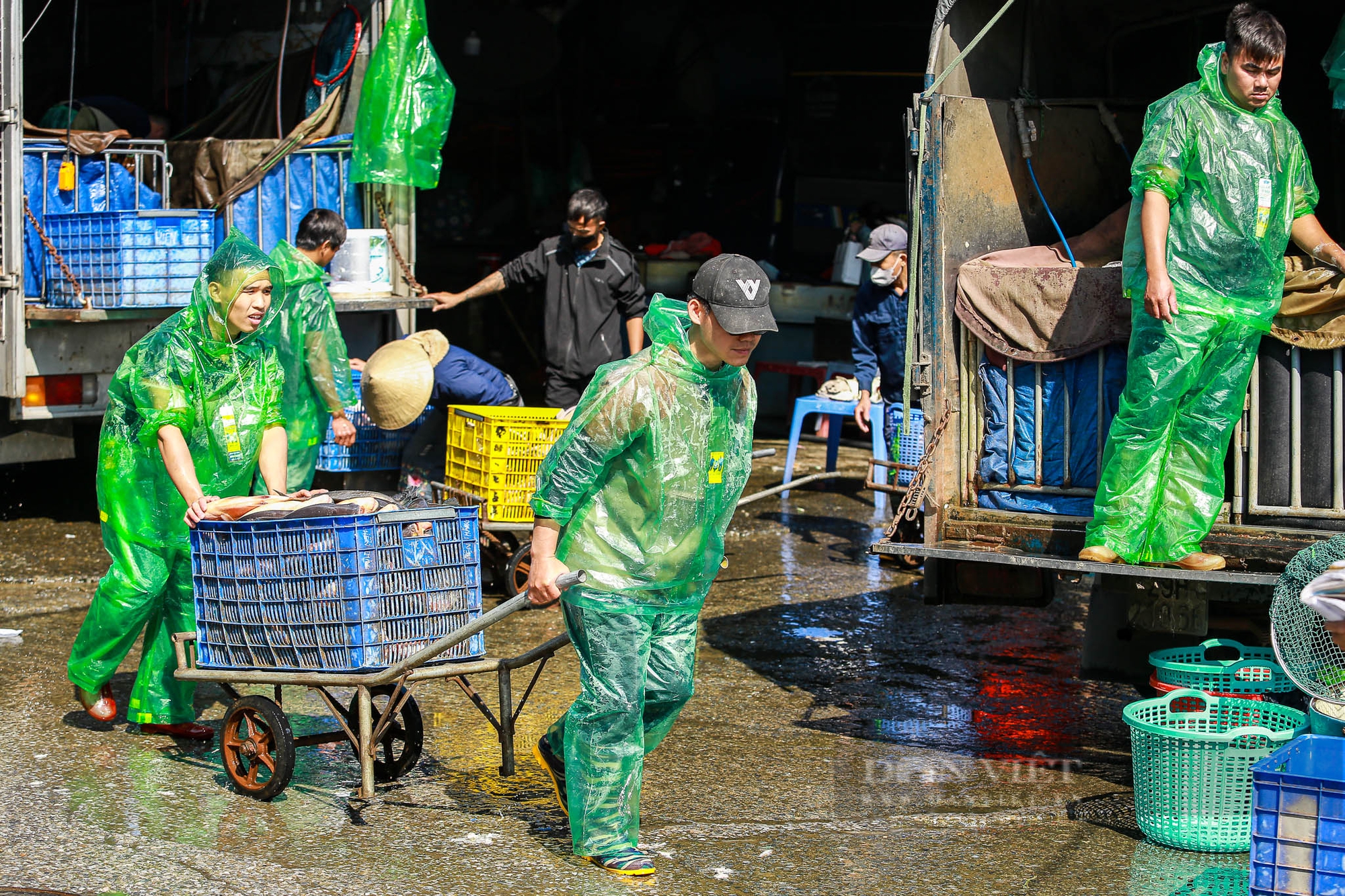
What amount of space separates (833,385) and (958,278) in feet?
14.7

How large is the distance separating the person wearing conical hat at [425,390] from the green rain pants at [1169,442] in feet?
11.8

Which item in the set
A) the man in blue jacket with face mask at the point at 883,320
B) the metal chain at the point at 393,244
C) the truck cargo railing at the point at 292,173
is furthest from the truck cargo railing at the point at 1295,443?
the truck cargo railing at the point at 292,173

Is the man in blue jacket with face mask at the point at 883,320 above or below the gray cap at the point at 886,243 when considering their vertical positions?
below

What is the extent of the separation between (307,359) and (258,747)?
2.60 m

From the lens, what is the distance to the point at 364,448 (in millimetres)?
8016

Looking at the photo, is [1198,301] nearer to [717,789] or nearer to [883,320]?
[717,789]

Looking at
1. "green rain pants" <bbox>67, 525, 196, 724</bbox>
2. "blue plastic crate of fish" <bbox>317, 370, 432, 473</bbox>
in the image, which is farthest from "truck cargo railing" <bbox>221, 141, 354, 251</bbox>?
"green rain pants" <bbox>67, 525, 196, 724</bbox>

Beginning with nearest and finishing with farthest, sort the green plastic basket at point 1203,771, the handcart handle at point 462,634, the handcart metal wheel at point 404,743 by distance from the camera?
the handcart handle at point 462,634 < the green plastic basket at point 1203,771 < the handcart metal wheel at point 404,743

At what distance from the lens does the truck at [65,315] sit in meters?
7.59

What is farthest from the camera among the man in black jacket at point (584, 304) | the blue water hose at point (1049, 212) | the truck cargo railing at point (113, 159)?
the truck cargo railing at point (113, 159)

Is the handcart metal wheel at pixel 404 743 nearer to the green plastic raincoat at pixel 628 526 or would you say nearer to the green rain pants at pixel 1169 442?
the green plastic raincoat at pixel 628 526

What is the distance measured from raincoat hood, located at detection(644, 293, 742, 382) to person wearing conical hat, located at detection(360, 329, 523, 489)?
10.8 feet

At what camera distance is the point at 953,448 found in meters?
5.68

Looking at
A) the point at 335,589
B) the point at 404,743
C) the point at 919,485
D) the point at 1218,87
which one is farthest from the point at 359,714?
the point at 1218,87
